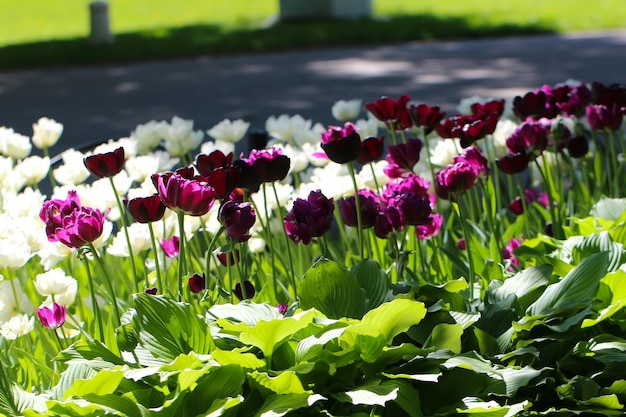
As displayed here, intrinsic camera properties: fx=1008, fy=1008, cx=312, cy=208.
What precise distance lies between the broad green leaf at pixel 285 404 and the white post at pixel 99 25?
1473 cm

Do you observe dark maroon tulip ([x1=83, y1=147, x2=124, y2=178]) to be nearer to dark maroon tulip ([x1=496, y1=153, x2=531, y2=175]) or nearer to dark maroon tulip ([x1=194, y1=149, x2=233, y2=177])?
dark maroon tulip ([x1=194, y1=149, x2=233, y2=177])

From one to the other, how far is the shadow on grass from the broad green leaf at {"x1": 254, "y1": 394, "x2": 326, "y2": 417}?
13.6m

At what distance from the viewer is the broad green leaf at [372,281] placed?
7.26 feet

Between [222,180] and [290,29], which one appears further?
[290,29]

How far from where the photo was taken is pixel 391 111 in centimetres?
296

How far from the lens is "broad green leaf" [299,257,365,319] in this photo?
212 cm

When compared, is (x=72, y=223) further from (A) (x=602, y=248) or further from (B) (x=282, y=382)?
(A) (x=602, y=248)

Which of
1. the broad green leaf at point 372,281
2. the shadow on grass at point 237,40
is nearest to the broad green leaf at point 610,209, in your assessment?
the broad green leaf at point 372,281

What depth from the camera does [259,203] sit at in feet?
10.1

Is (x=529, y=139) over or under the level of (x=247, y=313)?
over

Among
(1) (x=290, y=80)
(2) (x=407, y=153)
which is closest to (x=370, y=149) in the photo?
(2) (x=407, y=153)

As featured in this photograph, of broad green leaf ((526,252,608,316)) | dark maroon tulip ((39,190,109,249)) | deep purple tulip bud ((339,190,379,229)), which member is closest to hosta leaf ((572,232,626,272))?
broad green leaf ((526,252,608,316))

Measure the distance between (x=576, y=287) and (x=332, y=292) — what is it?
54cm

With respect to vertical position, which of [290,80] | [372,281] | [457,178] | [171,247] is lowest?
[290,80]
